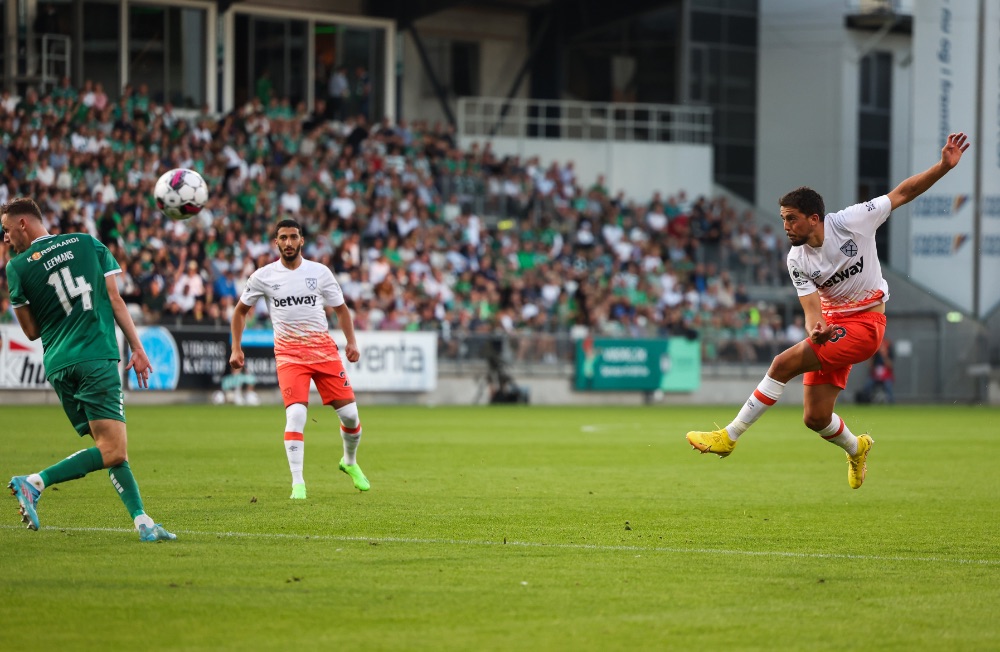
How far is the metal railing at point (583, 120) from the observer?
44812 mm

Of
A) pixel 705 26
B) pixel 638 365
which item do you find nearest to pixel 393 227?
pixel 638 365

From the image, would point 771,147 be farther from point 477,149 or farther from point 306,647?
point 306,647

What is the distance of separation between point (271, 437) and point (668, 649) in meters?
15.0

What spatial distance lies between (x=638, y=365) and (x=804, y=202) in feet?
86.5

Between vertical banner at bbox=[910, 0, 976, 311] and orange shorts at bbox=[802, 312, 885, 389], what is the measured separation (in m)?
32.5

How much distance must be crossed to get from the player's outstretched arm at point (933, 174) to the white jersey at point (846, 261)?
163 mm

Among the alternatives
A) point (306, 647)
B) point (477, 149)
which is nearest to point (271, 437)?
point (306, 647)

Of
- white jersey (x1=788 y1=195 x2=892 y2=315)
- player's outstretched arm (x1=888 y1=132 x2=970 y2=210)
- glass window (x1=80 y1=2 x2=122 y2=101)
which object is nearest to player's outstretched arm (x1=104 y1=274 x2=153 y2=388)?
white jersey (x1=788 y1=195 x2=892 y2=315)

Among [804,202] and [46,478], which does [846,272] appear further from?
[46,478]

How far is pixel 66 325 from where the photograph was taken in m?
8.99

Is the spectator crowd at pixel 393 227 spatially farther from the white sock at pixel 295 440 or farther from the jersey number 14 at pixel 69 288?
the jersey number 14 at pixel 69 288

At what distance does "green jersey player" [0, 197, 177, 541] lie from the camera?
8.88 metres

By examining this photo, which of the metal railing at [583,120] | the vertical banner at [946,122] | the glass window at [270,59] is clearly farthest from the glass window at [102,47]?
the vertical banner at [946,122]

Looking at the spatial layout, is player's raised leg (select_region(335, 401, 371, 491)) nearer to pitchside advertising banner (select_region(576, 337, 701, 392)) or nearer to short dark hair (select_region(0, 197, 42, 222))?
short dark hair (select_region(0, 197, 42, 222))
